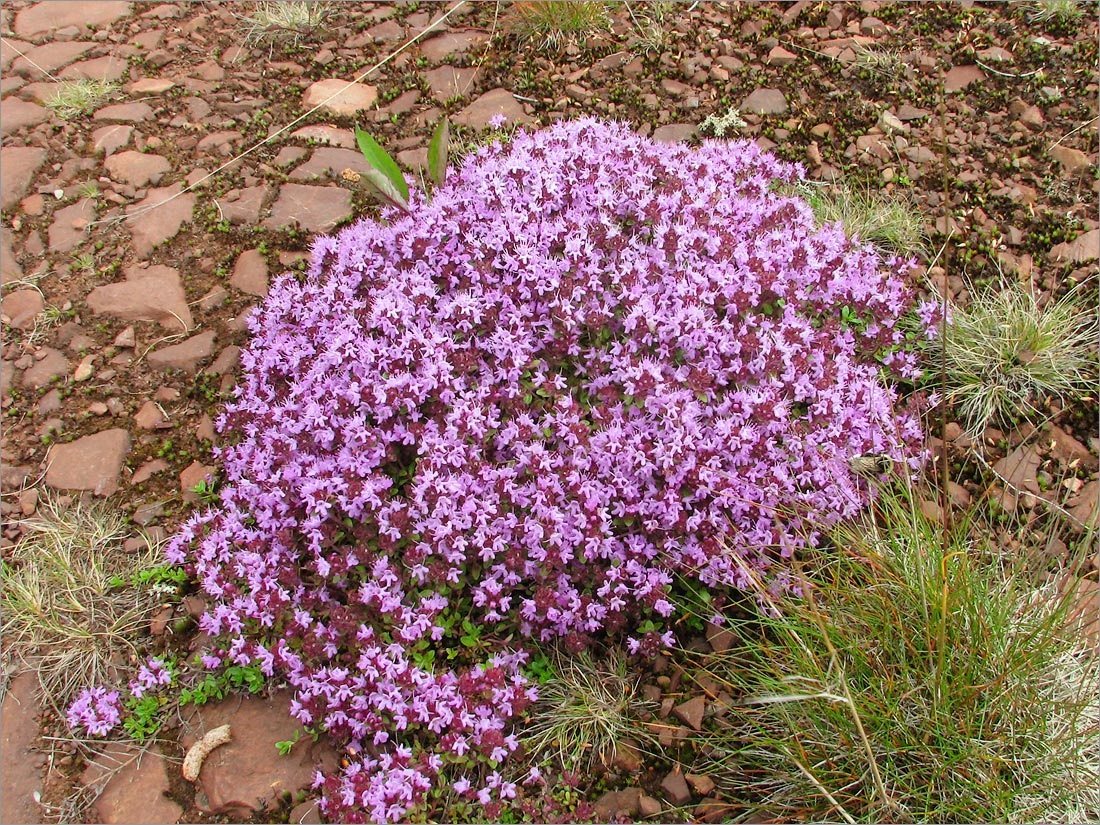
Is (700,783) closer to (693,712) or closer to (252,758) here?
(693,712)

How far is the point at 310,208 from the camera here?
452 cm

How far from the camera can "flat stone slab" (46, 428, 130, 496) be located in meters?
3.58

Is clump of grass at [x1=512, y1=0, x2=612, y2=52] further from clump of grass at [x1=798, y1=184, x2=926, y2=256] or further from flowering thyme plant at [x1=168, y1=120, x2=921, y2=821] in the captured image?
flowering thyme plant at [x1=168, y1=120, x2=921, y2=821]

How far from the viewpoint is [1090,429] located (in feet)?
11.8

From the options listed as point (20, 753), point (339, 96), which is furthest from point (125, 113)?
point (20, 753)

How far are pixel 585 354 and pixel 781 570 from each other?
41.0 inches

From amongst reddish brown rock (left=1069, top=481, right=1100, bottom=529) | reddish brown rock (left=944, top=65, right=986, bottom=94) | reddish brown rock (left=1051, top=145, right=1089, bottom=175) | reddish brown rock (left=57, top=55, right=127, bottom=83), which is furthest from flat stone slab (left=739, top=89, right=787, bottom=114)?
reddish brown rock (left=57, top=55, right=127, bottom=83)

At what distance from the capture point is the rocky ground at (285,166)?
3.44 meters

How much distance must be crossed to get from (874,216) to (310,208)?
2.81 metres

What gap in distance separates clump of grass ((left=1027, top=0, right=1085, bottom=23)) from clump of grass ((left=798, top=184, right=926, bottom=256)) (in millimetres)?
1819

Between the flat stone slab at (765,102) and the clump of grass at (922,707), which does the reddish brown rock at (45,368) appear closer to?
the clump of grass at (922,707)

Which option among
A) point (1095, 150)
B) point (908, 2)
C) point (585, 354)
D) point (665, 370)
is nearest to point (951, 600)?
point (665, 370)

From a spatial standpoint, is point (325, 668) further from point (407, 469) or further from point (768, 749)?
point (768, 749)

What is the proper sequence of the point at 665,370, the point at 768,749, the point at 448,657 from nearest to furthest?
the point at 768,749, the point at 448,657, the point at 665,370
